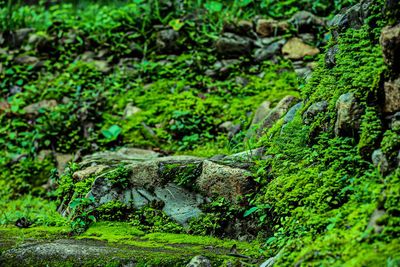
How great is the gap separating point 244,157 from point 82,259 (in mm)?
2051

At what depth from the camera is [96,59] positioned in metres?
7.66

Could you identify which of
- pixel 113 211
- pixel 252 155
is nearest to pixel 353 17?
pixel 252 155

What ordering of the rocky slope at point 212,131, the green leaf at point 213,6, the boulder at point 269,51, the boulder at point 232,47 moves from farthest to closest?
the green leaf at point 213,6 < the boulder at point 232,47 < the boulder at point 269,51 < the rocky slope at point 212,131

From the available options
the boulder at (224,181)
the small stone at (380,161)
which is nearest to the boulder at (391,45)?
the small stone at (380,161)

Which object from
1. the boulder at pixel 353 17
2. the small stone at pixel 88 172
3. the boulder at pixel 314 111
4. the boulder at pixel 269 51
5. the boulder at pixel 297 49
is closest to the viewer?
the boulder at pixel 353 17

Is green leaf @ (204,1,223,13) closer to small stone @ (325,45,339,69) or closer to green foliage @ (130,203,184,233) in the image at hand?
small stone @ (325,45,339,69)

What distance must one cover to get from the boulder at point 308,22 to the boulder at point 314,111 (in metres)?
5.09

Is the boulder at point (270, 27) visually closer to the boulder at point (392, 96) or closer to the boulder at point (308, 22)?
the boulder at point (308, 22)

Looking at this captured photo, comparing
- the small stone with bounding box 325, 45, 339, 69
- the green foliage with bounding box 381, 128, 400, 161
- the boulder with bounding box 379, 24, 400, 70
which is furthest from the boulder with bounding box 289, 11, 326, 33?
the green foliage with bounding box 381, 128, 400, 161

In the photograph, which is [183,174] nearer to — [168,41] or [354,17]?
[354,17]

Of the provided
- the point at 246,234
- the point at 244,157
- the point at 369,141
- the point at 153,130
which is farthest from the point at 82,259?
the point at 153,130

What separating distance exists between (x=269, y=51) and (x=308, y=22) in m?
1.25

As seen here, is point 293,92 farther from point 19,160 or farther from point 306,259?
point 19,160

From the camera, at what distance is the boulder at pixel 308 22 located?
23.7ft
